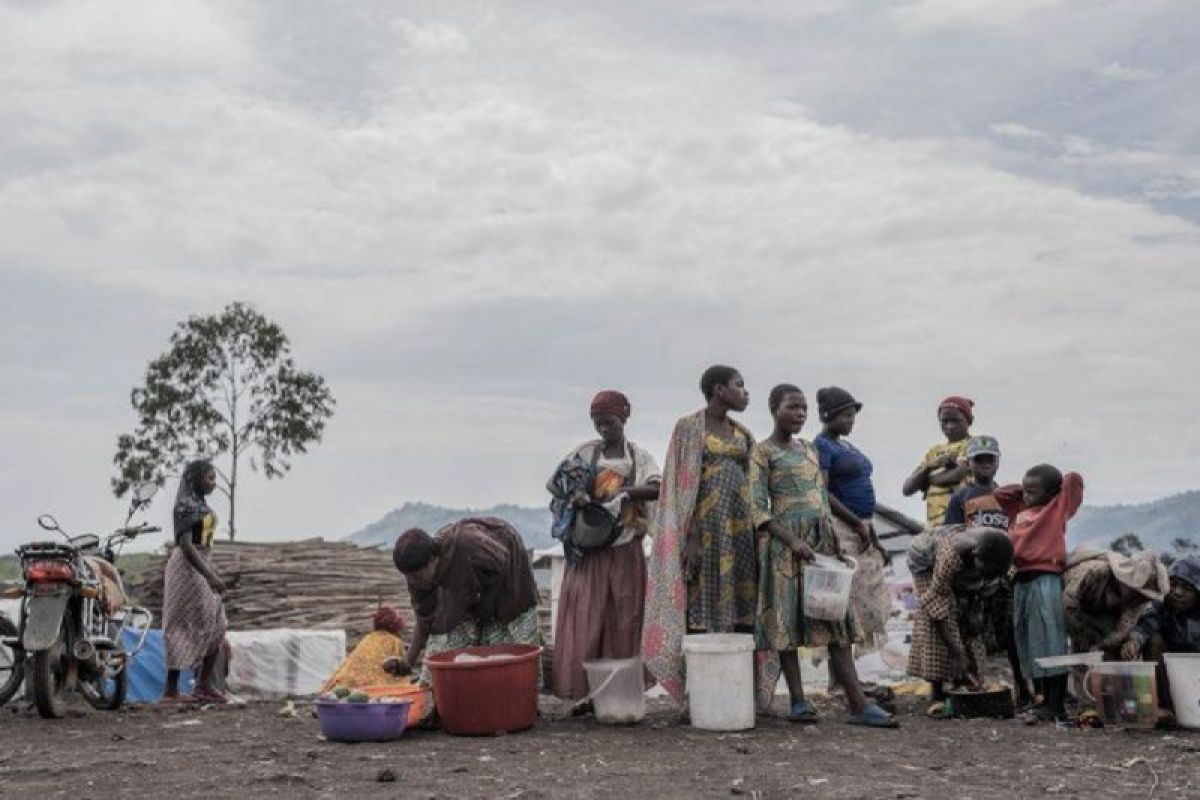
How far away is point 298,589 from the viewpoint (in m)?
12.9

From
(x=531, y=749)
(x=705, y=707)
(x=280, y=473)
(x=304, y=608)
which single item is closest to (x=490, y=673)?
(x=531, y=749)

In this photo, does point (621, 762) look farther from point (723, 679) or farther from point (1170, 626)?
point (1170, 626)

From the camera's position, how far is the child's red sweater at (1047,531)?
6.93 m

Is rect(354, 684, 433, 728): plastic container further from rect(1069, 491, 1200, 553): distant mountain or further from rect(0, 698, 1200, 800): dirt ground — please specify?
rect(1069, 491, 1200, 553): distant mountain

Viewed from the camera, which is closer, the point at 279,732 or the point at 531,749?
the point at 531,749

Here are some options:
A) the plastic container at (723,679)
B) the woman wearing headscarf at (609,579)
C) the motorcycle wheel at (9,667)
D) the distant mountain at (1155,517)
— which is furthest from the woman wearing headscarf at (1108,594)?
the distant mountain at (1155,517)

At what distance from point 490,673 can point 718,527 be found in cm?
154

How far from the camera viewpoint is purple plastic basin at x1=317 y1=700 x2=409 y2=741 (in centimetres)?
614

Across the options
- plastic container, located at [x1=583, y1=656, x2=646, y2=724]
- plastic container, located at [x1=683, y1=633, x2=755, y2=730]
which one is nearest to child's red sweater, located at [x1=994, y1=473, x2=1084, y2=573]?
plastic container, located at [x1=683, y1=633, x2=755, y2=730]

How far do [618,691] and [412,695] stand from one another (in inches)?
45.3

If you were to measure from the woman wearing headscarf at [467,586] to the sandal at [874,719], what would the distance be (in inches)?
72.6

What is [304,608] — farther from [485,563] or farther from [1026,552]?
[1026,552]

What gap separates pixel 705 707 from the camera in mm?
6484

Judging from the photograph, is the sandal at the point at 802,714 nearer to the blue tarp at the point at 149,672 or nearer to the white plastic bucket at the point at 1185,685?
the white plastic bucket at the point at 1185,685
